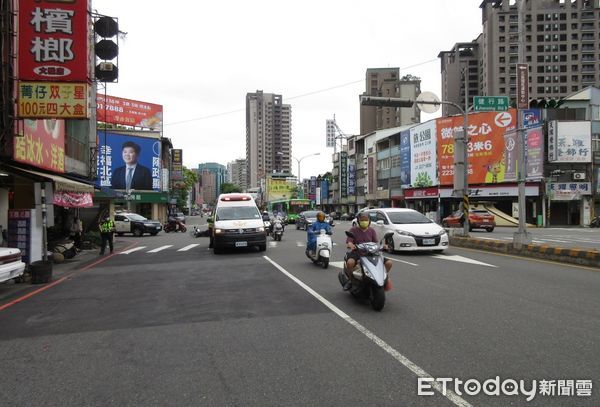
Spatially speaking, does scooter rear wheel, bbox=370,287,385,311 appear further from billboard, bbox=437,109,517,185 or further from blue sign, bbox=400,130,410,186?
blue sign, bbox=400,130,410,186

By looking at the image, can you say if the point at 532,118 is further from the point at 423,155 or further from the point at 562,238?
the point at 562,238

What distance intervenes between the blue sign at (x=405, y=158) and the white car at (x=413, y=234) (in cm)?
Answer: 4399

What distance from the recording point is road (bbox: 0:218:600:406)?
3867 millimetres

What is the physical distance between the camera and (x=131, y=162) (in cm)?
5356

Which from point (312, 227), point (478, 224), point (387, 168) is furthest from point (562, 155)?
point (312, 227)

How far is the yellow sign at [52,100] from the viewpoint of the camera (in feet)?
36.3

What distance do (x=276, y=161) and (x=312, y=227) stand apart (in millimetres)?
130397

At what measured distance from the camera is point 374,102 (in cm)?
1802

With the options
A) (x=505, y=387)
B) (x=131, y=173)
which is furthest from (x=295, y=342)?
(x=131, y=173)

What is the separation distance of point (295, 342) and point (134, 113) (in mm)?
59770

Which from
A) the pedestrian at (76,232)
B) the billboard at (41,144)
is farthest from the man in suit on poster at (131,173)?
the billboard at (41,144)

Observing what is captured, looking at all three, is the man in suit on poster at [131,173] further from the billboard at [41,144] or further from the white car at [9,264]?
the white car at [9,264]

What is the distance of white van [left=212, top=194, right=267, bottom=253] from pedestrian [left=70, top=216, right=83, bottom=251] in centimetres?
601

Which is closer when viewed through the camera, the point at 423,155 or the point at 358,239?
the point at 358,239
